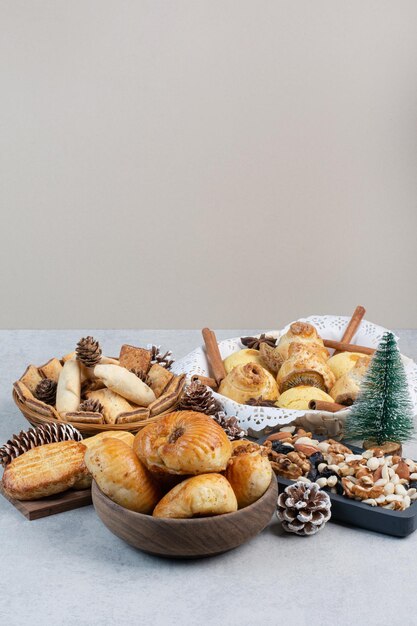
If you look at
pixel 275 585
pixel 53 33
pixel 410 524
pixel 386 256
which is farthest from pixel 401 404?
pixel 53 33

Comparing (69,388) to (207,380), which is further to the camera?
(207,380)

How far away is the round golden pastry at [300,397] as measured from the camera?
5.31 feet

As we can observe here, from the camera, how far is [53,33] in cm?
290

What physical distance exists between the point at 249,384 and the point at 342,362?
0.23m

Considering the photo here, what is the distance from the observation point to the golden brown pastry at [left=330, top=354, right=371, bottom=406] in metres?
1.65

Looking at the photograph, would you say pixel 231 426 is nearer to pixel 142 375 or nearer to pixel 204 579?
pixel 142 375

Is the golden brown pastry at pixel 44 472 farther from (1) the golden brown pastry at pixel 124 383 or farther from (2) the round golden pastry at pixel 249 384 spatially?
(2) the round golden pastry at pixel 249 384

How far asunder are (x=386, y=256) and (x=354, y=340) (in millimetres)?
1169

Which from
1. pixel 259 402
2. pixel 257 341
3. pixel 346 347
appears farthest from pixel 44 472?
pixel 346 347

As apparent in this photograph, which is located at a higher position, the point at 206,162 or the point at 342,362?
the point at 206,162

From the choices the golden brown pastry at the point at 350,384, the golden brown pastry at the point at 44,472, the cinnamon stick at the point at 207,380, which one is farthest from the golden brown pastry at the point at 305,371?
the golden brown pastry at the point at 44,472

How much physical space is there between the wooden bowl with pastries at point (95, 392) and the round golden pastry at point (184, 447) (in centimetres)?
28

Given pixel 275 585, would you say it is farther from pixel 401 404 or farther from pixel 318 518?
pixel 401 404

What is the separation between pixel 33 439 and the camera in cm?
144
